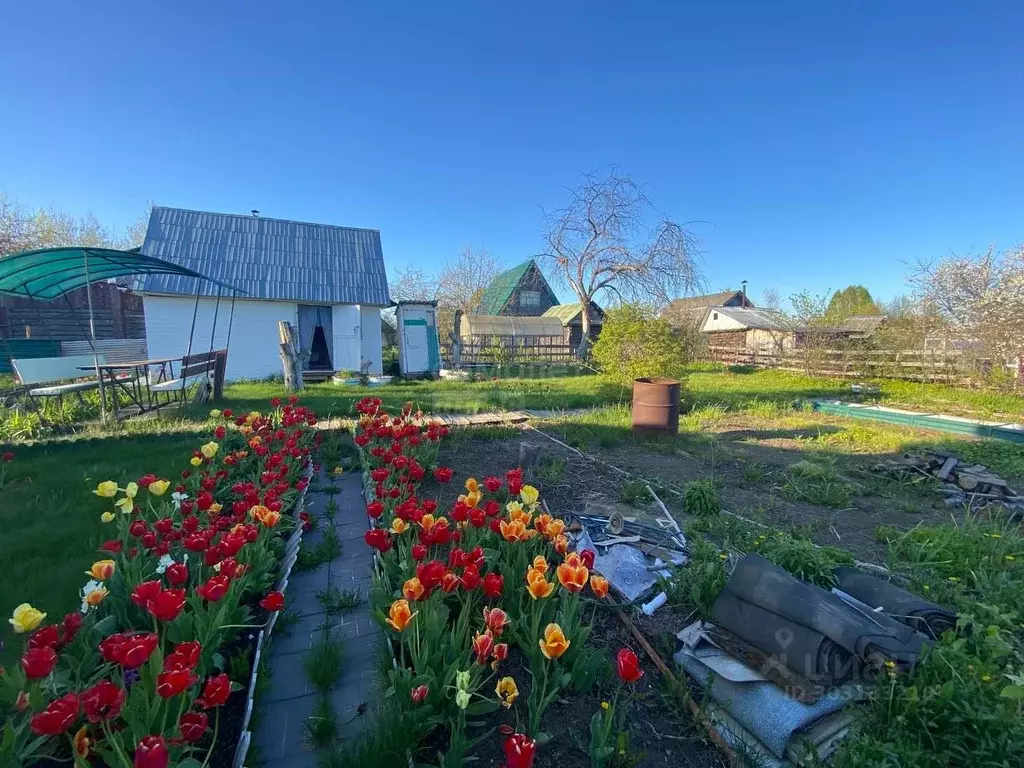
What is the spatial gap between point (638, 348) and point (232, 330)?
10.8 metres

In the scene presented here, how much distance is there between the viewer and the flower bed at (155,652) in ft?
3.60

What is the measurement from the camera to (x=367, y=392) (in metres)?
9.80

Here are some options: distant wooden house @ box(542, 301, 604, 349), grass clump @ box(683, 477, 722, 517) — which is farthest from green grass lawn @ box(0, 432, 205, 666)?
distant wooden house @ box(542, 301, 604, 349)

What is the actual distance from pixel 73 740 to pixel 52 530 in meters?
2.60

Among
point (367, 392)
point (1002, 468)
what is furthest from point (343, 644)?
point (367, 392)

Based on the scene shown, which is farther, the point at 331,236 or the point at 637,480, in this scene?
the point at 331,236

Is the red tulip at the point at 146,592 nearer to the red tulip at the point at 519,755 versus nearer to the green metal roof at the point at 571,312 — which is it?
the red tulip at the point at 519,755

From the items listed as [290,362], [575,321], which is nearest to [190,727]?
[290,362]

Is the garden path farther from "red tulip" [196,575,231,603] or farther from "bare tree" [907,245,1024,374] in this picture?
"bare tree" [907,245,1024,374]

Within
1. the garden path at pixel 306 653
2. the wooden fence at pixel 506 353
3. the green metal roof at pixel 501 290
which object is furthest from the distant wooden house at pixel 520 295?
the garden path at pixel 306 653

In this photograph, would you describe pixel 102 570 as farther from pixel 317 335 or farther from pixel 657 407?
pixel 317 335

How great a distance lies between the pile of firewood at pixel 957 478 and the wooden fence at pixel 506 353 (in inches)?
432

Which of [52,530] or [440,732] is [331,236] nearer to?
[52,530]

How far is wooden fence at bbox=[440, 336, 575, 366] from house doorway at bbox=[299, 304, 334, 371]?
13.7ft
